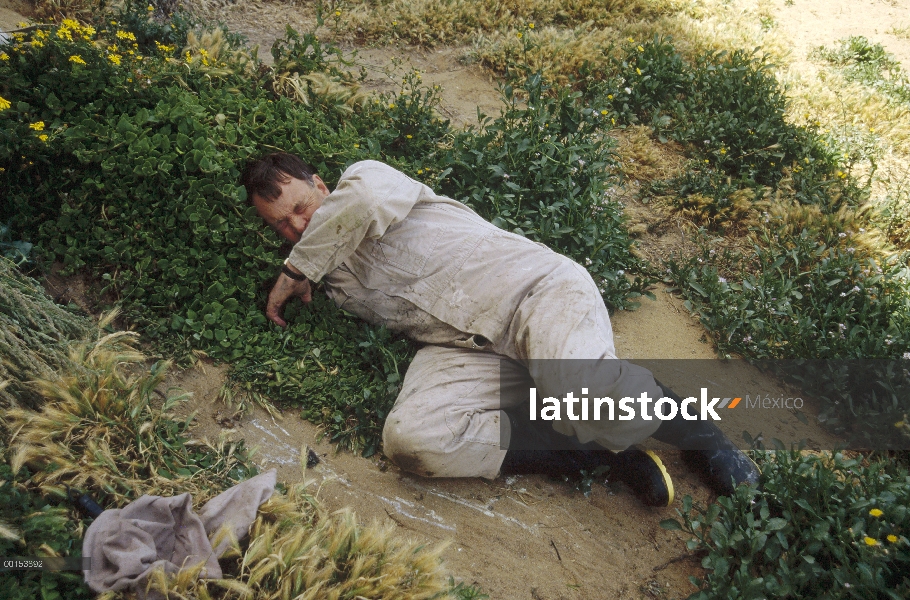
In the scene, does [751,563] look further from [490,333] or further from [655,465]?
[490,333]

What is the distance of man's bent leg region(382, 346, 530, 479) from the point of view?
11.5 ft

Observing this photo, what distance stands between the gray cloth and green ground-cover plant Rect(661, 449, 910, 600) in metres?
2.08

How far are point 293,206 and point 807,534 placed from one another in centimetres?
312

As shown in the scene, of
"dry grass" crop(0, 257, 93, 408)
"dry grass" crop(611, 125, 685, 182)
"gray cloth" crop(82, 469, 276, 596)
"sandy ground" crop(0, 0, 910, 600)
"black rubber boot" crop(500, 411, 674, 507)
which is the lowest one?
"sandy ground" crop(0, 0, 910, 600)

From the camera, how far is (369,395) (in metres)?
3.90

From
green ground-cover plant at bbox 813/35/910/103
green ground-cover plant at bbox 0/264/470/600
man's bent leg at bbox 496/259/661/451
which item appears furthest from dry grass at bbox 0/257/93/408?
green ground-cover plant at bbox 813/35/910/103

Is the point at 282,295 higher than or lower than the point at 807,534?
higher

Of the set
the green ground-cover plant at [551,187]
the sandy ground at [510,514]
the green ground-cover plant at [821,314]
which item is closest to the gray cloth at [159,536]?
the sandy ground at [510,514]

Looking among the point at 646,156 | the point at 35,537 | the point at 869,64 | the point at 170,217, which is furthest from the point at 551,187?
the point at 869,64

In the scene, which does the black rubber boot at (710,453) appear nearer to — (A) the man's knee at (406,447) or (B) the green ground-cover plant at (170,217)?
(A) the man's knee at (406,447)

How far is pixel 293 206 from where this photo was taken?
3869 mm

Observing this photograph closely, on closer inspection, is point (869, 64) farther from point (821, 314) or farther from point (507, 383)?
point (507, 383)

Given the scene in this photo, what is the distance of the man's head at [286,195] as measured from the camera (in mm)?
3865

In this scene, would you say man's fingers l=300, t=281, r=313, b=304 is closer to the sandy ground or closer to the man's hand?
the man's hand
